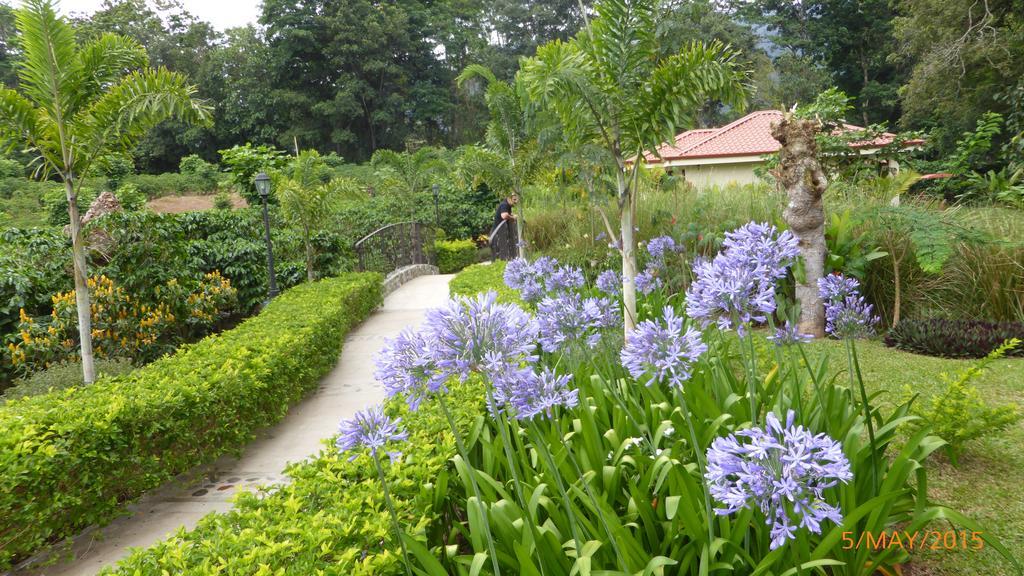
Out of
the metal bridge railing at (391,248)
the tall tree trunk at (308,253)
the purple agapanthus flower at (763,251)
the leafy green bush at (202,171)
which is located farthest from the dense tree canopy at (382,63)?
the purple agapanthus flower at (763,251)

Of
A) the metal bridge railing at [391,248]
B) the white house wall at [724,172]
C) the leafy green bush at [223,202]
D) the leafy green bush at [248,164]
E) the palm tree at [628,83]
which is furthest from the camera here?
the leafy green bush at [223,202]

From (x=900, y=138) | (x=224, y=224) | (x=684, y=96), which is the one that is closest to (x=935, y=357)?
(x=684, y=96)

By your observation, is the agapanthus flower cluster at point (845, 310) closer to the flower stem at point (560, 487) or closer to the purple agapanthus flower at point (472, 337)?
the flower stem at point (560, 487)

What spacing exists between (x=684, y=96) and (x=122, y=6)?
46210 millimetres

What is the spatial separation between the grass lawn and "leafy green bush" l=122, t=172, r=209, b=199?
104 feet

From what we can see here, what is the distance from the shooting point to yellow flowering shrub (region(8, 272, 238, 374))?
24.6 ft

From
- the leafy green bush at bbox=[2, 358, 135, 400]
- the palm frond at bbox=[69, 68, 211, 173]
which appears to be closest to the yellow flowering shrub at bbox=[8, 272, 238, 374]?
the leafy green bush at bbox=[2, 358, 135, 400]

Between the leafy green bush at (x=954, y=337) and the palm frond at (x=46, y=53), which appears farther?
the leafy green bush at (x=954, y=337)

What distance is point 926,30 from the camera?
20672 mm

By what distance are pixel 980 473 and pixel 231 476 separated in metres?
4.83

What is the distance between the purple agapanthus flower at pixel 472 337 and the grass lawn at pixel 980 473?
2048 mm

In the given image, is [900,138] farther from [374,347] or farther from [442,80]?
[442,80]

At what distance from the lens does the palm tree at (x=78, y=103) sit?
234 inches

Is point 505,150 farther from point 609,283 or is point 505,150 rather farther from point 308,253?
point 609,283
